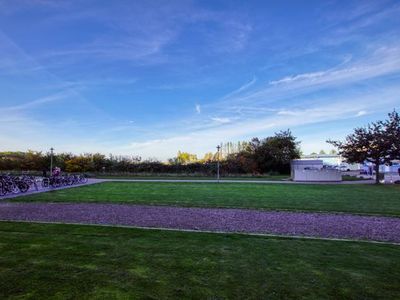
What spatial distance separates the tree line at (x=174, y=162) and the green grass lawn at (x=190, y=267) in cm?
3036

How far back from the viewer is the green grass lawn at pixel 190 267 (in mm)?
3650

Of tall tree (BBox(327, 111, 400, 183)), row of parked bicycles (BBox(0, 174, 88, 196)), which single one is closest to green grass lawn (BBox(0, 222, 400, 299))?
row of parked bicycles (BBox(0, 174, 88, 196))

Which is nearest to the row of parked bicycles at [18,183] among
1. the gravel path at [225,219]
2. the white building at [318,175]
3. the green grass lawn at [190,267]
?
the gravel path at [225,219]

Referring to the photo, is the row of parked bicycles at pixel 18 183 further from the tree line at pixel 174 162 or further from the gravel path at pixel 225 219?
the tree line at pixel 174 162

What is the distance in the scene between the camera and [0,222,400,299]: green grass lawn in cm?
365

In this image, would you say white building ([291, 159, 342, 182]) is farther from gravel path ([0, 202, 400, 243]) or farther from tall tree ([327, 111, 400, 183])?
gravel path ([0, 202, 400, 243])

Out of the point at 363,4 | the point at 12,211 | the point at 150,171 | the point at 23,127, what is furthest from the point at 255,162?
the point at 12,211

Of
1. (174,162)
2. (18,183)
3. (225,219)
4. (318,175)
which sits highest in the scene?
(174,162)

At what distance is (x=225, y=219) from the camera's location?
8750 mm

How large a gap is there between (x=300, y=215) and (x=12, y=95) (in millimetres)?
17917

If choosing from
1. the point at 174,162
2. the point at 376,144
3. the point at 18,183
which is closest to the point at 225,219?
the point at 18,183

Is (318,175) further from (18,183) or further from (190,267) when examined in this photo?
(190,267)

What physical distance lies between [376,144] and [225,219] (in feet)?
65.9

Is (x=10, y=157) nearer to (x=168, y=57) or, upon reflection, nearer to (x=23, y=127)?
(x=23, y=127)
